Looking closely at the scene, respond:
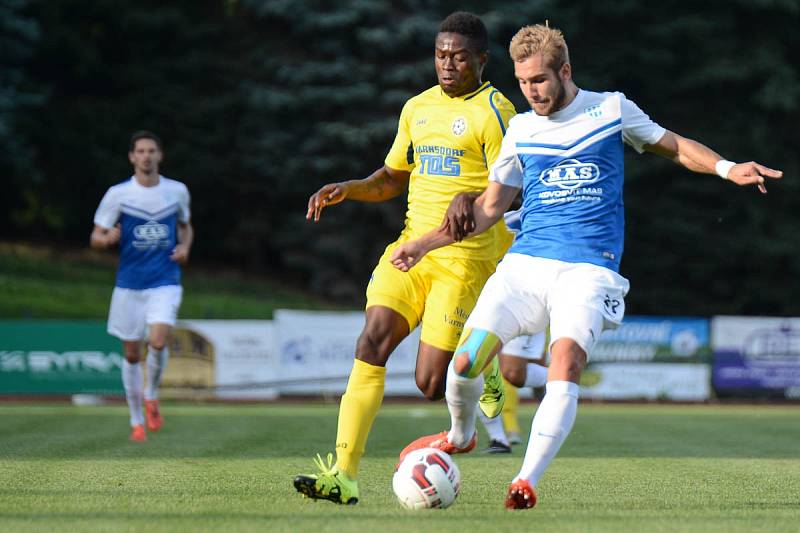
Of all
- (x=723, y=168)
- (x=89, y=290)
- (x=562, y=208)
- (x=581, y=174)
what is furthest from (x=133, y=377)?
(x=89, y=290)

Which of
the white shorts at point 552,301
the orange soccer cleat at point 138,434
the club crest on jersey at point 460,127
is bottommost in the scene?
the orange soccer cleat at point 138,434

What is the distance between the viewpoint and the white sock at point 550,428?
650 cm

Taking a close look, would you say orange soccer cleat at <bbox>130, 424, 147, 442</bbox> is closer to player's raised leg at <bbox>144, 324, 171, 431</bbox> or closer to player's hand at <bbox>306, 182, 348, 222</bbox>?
player's raised leg at <bbox>144, 324, 171, 431</bbox>

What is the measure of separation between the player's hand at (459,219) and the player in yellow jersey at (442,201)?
18.9 inches

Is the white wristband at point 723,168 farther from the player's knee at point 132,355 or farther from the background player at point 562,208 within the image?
the player's knee at point 132,355

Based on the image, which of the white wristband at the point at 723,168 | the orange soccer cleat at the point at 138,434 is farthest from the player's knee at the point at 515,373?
the white wristband at the point at 723,168

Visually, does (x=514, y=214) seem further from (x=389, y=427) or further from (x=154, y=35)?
(x=154, y=35)

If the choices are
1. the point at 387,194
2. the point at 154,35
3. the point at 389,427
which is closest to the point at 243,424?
the point at 389,427

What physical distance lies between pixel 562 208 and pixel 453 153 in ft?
3.94

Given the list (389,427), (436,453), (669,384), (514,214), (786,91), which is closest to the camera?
(436,453)

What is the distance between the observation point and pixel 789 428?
16.0m

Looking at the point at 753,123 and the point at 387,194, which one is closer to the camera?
the point at 387,194

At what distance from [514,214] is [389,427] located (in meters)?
5.78

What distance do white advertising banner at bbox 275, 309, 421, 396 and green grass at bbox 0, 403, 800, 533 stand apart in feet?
25.0
